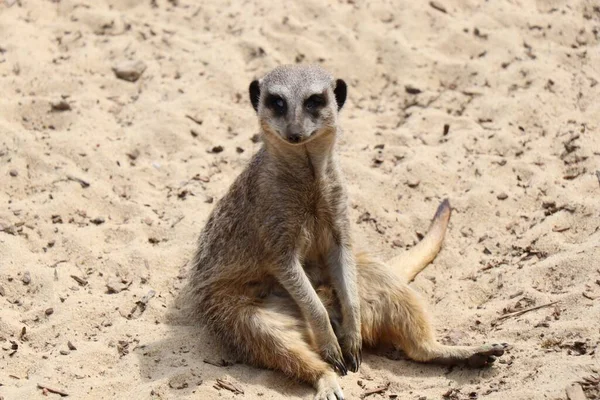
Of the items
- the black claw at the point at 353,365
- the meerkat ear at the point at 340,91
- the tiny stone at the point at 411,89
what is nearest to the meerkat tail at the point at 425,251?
the black claw at the point at 353,365

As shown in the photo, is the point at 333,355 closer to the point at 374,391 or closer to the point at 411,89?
the point at 374,391

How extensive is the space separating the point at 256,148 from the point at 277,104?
157 cm

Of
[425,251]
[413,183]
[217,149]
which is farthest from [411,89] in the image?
[425,251]

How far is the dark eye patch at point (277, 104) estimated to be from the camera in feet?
11.8

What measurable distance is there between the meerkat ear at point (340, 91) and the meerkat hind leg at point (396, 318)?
76 cm

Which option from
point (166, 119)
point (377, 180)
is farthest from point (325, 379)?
point (166, 119)

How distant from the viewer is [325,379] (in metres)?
3.52

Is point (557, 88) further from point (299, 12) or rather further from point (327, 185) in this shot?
point (327, 185)

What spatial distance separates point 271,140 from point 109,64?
2306mm

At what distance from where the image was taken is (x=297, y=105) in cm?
356

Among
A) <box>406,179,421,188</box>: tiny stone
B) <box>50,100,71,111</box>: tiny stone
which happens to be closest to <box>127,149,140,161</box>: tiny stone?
<box>50,100,71,111</box>: tiny stone

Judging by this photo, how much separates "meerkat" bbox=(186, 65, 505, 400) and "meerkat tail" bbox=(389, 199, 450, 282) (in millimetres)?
340

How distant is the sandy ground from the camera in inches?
143

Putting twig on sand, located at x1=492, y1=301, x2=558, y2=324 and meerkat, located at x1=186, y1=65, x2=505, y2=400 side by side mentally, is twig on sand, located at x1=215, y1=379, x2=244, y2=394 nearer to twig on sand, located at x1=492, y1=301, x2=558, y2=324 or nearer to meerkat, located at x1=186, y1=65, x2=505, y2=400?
meerkat, located at x1=186, y1=65, x2=505, y2=400
